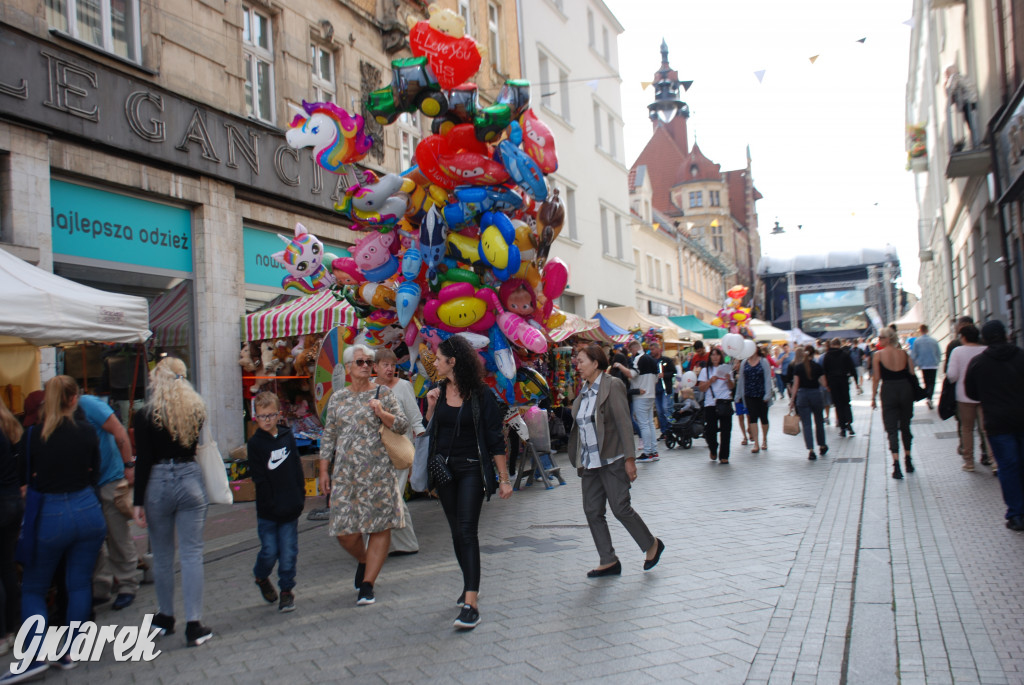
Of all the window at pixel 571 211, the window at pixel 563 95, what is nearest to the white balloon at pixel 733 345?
the window at pixel 571 211

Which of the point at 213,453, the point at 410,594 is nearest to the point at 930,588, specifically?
the point at 410,594

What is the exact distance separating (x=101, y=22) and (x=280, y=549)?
8435 mm

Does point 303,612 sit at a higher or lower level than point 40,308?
lower

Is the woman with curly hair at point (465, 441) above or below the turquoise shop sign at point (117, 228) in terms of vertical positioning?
below

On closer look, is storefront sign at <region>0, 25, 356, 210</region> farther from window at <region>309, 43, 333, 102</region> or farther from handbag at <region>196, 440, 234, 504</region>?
handbag at <region>196, 440, 234, 504</region>

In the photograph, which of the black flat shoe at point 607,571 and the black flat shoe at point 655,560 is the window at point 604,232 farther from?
the black flat shoe at point 607,571

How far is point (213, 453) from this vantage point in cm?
531

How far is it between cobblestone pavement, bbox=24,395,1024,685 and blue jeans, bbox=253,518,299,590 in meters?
0.25

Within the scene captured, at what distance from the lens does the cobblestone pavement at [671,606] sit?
13.9 ft

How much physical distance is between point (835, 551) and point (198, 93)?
1049 cm

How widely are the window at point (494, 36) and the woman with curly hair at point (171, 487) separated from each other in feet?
66.7

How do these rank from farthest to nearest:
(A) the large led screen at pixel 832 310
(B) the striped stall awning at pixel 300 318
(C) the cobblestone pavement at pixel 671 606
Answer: (A) the large led screen at pixel 832 310, (B) the striped stall awning at pixel 300 318, (C) the cobblestone pavement at pixel 671 606

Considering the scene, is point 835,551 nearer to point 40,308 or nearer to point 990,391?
point 990,391

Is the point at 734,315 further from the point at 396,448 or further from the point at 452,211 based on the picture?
the point at 396,448
